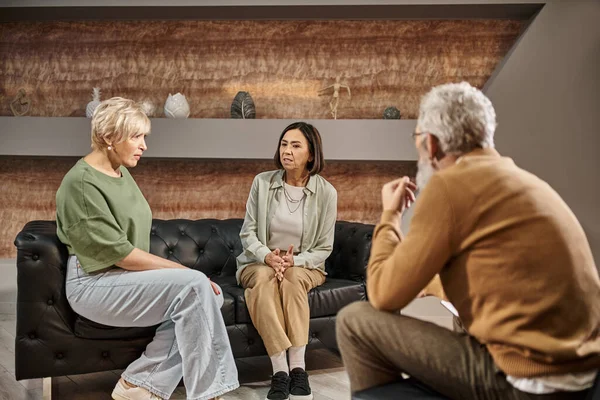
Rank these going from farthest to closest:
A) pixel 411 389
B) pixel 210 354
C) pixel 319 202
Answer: pixel 319 202
pixel 210 354
pixel 411 389

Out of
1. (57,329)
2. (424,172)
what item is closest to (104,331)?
(57,329)

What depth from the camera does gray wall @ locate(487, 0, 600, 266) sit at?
4359 mm

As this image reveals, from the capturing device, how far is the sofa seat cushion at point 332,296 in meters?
3.28

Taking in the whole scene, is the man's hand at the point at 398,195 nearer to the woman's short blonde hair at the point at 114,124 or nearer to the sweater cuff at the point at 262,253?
the woman's short blonde hair at the point at 114,124

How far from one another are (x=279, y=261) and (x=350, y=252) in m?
0.57

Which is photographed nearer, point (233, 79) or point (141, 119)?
point (141, 119)

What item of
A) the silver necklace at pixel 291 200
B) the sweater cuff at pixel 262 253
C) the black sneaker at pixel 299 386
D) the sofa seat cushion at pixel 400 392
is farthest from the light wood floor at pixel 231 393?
the sofa seat cushion at pixel 400 392

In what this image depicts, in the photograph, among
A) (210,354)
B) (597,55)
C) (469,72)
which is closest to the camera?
(210,354)

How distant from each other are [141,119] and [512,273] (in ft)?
5.96

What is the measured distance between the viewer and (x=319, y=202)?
11.6ft

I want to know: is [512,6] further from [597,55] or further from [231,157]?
[231,157]

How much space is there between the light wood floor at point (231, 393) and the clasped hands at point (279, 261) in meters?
0.53

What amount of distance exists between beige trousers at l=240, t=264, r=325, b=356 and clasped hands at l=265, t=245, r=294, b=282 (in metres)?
0.03

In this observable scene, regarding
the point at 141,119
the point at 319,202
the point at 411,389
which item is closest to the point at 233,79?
the point at 319,202
